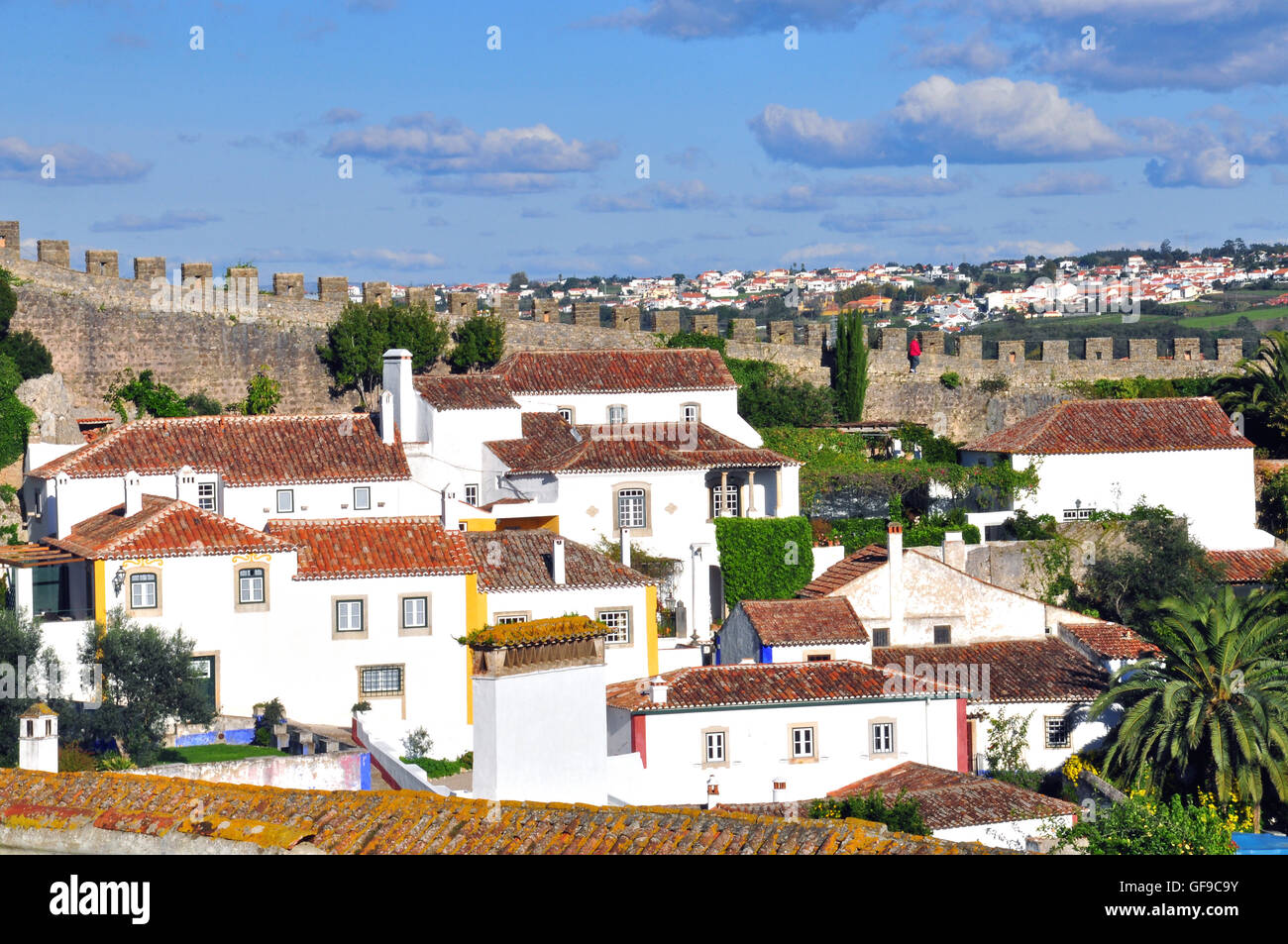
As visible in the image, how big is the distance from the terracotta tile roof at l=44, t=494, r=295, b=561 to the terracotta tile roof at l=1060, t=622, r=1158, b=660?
15.0 meters

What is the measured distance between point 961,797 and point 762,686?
485 cm

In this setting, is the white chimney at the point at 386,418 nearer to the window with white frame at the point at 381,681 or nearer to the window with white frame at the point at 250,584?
the window with white frame at the point at 250,584

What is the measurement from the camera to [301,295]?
4706 centimetres

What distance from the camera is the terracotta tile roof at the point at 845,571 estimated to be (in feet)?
117

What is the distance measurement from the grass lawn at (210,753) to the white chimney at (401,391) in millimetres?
13460

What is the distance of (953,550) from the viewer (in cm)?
3834

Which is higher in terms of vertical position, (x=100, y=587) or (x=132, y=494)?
(x=132, y=494)

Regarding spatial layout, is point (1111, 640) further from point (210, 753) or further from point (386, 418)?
point (210, 753)

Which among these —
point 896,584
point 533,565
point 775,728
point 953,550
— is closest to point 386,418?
point 533,565

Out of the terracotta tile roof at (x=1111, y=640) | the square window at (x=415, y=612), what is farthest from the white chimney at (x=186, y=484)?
the terracotta tile roof at (x=1111, y=640)

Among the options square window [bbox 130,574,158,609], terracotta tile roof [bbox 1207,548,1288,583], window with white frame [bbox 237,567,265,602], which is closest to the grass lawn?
square window [bbox 130,574,158,609]

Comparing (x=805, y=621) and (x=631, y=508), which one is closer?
(x=805, y=621)
